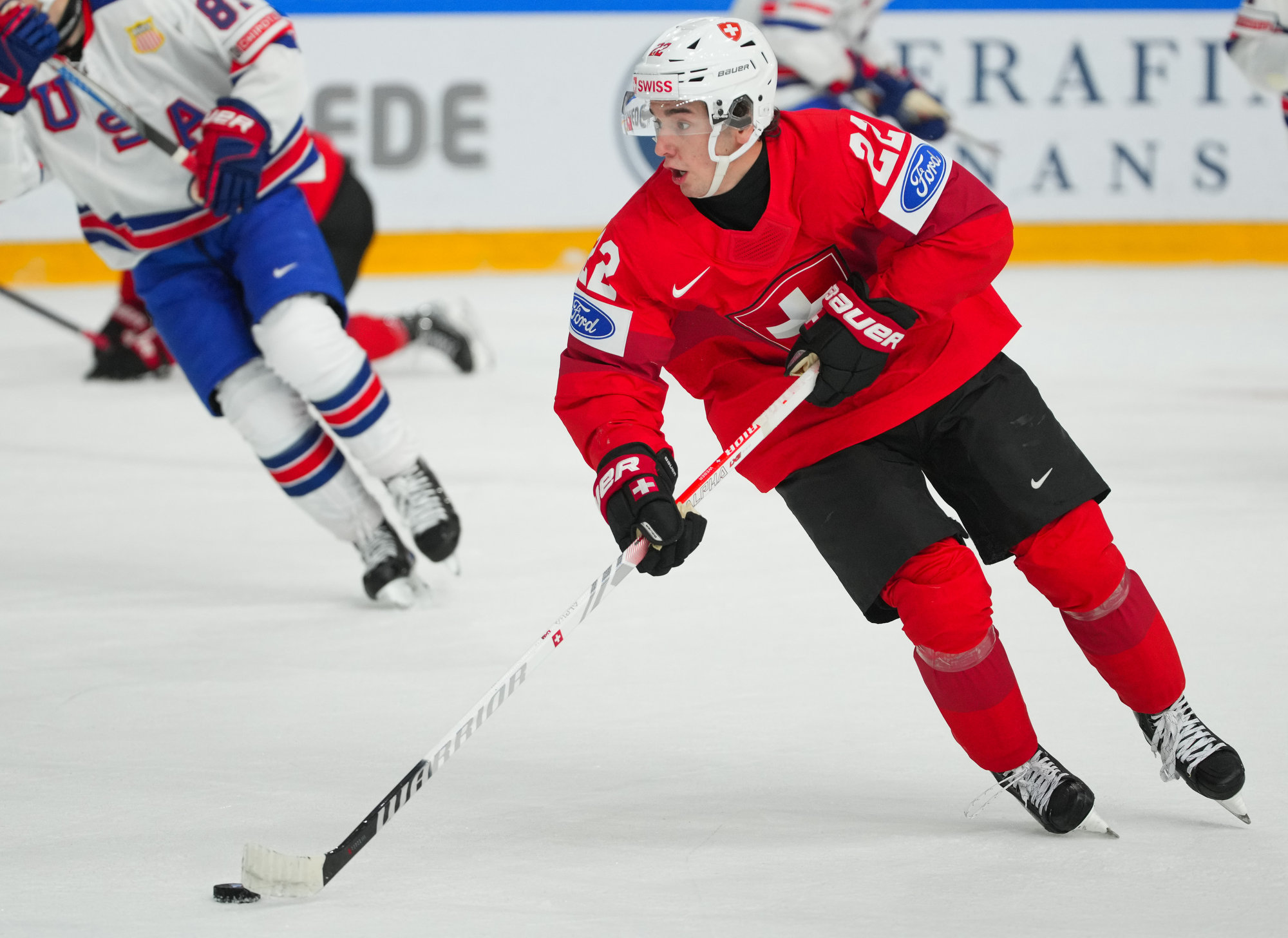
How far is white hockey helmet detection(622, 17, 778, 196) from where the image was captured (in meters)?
1.82

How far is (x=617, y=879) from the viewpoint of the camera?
1700 mm

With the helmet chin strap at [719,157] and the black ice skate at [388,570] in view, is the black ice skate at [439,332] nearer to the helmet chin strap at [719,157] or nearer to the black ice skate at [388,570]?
the black ice skate at [388,570]

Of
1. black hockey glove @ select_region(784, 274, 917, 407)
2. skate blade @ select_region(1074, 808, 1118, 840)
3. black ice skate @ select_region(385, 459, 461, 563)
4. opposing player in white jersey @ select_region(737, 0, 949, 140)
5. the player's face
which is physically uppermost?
the player's face

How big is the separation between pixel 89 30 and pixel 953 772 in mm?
1993

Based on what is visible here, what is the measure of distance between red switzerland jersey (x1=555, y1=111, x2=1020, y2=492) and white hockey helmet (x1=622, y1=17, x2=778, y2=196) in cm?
7

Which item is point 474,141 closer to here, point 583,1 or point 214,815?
point 583,1

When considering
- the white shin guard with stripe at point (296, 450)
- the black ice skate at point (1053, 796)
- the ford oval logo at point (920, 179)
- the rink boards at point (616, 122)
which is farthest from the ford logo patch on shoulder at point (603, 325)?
the rink boards at point (616, 122)

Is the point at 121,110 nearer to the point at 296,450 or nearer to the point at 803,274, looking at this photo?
the point at 296,450

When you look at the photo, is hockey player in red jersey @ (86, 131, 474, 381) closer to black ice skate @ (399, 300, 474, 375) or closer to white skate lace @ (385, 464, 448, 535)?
black ice skate @ (399, 300, 474, 375)

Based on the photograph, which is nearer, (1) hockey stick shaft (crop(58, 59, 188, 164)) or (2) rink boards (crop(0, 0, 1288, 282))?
(1) hockey stick shaft (crop(58, 59, 188, 164))

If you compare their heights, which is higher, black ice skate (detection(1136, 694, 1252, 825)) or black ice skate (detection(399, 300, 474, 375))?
black ice skate (detection(1136, 694, 1252, 825))

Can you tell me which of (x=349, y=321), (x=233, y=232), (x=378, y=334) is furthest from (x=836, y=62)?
(x=233, y=232)

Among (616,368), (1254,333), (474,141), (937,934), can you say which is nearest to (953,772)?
(937,934)

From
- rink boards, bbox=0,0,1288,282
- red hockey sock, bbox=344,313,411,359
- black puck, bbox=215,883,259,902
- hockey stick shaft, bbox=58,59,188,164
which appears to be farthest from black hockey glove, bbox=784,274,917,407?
rink boards, bbox=0,0,1288,282
